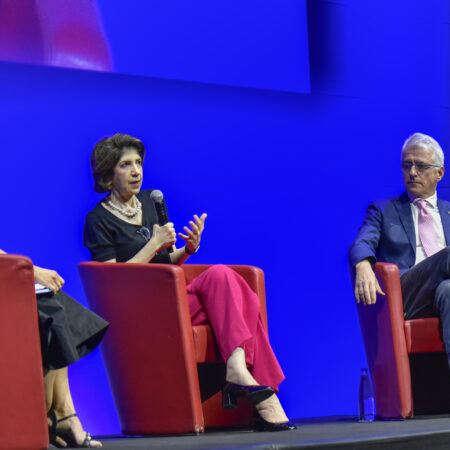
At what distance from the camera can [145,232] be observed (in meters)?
3.13

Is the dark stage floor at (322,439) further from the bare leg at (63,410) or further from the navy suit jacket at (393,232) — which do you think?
the navy suit jacket at (393,232)

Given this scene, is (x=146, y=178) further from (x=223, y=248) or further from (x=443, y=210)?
(x=443, y=210)

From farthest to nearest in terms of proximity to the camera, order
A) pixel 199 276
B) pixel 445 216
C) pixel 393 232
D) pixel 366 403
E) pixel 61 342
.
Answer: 1. pixel 445 216
2. pixel 393 232
3. pixel 366 403
4. pixel 199 276
5. pixel 61 342


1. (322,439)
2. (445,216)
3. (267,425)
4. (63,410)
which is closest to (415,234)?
(445,216)

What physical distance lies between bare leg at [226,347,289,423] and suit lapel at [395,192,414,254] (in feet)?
3.98

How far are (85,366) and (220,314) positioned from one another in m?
0.89

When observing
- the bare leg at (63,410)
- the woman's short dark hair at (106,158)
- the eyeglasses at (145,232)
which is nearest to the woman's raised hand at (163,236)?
the eyeglasses at (145,232)

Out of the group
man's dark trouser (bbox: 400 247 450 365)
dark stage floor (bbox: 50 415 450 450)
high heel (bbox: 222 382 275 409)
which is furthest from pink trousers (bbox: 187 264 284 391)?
man's dark trouser (bbox: 400 247 450 365)

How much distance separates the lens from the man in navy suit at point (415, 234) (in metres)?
3.30

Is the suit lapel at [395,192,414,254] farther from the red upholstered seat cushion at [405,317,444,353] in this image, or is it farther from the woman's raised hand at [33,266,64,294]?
the woman's raised hand at [33,266,64,294]

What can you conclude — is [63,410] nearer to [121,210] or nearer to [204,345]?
[204,345]

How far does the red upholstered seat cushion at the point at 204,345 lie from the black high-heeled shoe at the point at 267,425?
24cm

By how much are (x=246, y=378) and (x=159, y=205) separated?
0.73 meters

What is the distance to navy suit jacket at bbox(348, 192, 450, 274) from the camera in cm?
357
